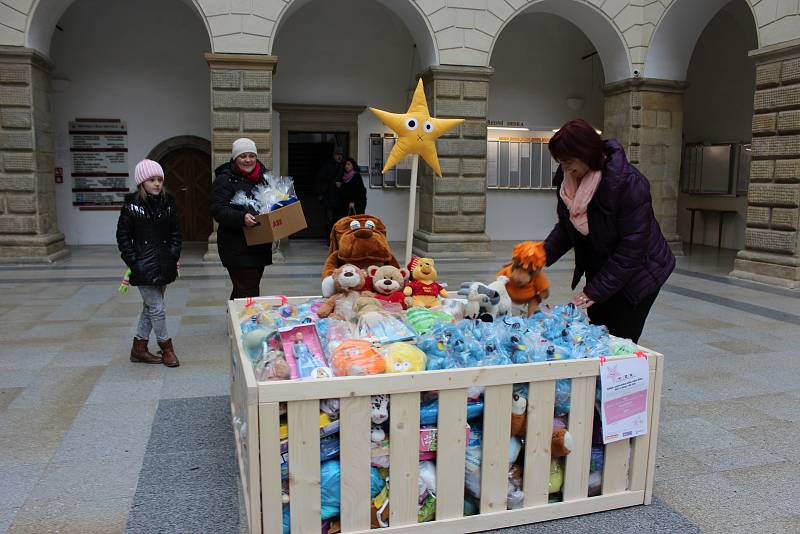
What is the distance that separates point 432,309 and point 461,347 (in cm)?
87

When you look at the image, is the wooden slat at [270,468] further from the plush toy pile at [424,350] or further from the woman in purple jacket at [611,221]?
the woman in purple jacket at [611,221]

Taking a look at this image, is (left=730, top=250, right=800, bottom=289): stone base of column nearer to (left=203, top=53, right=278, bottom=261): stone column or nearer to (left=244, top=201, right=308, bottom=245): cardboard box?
(left=244, top=201, right=308, bottom=245): cardboard box

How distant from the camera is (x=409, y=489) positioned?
2.46 m

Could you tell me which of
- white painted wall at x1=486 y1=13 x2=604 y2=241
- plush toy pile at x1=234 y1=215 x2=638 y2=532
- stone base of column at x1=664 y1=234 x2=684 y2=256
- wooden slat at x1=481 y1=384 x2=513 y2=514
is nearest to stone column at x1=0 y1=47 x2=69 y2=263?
plush toy pile at x1=234 y1=215 x2=638 y2=532

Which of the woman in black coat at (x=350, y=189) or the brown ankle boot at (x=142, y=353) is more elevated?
the woman in black coat at (x=350, y=189)

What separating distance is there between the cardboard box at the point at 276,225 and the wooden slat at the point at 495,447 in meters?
2.49

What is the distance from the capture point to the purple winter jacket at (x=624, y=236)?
290 cm

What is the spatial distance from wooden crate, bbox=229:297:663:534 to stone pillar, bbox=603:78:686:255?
30.0ft

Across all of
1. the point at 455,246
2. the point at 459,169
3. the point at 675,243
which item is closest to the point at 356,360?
the point at 455,246

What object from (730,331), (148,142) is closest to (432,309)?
(730,331)

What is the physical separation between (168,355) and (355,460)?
2.73 metres

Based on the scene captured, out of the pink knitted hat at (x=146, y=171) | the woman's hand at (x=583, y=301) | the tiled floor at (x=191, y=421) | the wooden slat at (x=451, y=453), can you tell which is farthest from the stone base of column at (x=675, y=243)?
the wooden slat at (x=451, y=453)

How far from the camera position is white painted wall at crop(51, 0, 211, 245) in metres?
11.6

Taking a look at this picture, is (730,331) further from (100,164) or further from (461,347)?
(100,164)
